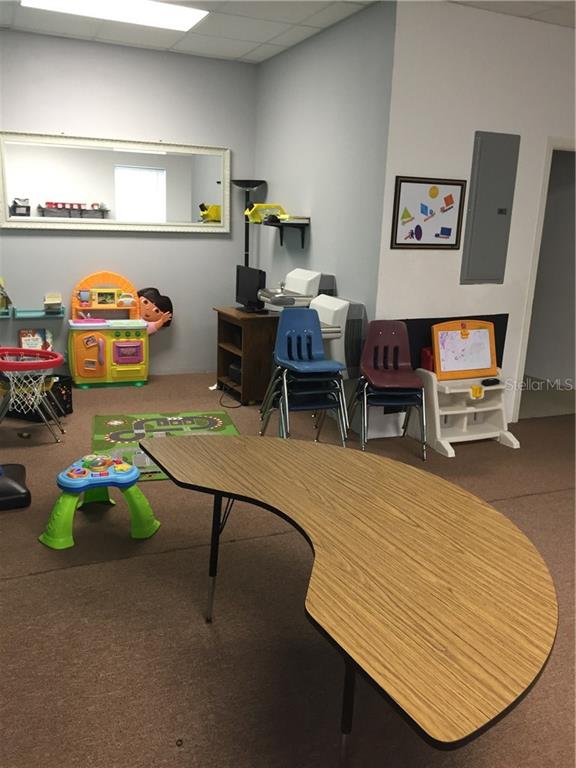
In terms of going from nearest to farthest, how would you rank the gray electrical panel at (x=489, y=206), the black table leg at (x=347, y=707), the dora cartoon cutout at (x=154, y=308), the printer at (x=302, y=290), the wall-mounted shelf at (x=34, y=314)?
the black table leg at (x=347, y=707), the gray electrical panel at (x=489, y=206), the printer at (x=302, y=290), the wall-mounted shelf at (x=34, y=314), the dora cartoon cutout at (x=154, y=308)

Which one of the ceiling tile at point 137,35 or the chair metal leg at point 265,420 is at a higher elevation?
the ceiling tile at point 137,35

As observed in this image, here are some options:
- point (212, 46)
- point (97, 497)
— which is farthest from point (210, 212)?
point (97, 497)

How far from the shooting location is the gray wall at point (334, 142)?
4.41m

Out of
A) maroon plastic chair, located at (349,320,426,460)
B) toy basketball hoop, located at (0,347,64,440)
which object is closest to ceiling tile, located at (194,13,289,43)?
maroon plastic chair, located at (349,320,426,460)

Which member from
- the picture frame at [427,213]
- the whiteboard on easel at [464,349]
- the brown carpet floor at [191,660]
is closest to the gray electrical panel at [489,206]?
the picture frame at [427,213]

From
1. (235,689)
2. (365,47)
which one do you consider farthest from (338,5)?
(235,689)

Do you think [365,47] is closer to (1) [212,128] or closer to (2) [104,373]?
(1) [212,128]

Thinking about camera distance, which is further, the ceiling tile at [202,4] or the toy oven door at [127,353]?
the toy oven door at [127,353]

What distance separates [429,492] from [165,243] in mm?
4726

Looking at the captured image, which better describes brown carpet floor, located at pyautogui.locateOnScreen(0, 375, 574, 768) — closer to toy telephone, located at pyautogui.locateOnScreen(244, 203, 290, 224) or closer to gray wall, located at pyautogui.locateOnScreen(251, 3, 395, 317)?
gray wall, located at pyautogui.locateOnScreen(251, 3, 395, 317)

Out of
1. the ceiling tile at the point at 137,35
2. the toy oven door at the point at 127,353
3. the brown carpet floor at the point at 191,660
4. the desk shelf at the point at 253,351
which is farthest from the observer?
the toy oven door at the point at 127,353

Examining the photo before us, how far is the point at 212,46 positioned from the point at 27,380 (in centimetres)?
328

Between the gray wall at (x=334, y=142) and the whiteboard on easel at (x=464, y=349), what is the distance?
23.6 inches

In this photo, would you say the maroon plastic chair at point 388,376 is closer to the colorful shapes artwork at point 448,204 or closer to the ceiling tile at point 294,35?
the colorful shapes artwork at point 448,204
